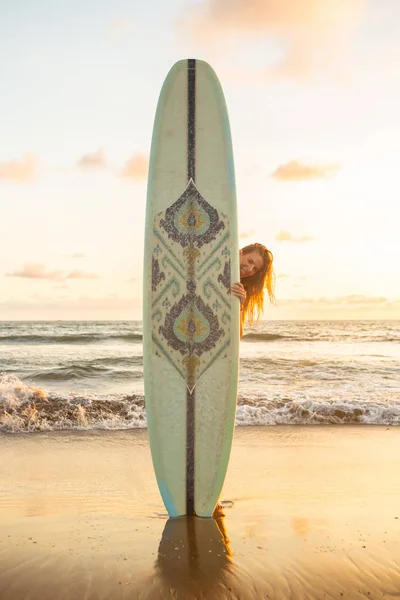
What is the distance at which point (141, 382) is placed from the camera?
34.8ft

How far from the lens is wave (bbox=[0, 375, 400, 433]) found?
6.72m

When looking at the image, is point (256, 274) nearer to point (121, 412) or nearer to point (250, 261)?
point (250, 261)

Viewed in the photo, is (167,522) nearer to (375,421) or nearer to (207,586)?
(207,586)

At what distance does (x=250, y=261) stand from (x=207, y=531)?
183cm

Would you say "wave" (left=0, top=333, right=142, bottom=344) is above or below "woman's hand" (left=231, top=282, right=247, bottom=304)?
below

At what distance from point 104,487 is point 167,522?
3.17 feet

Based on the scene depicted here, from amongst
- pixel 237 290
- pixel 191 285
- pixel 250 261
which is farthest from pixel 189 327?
pixel 250 261

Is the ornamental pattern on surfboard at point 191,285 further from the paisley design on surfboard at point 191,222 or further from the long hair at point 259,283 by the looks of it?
the long hair at point 259,283

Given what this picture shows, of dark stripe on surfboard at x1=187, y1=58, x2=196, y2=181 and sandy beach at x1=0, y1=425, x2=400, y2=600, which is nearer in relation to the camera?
sandy beach at x1=0, y1=425, x2=400, y2=600

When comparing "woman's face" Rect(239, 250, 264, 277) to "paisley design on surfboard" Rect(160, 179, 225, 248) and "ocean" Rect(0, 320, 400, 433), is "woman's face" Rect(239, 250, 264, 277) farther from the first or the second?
"ocean" Rect(0, 320, 400, 433)

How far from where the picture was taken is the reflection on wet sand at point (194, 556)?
2.66m

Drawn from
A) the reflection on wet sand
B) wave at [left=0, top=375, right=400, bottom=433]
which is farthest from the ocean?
the reflection on wet sand

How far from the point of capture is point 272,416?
708 centimetres

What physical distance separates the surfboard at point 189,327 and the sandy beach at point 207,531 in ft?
1.00
